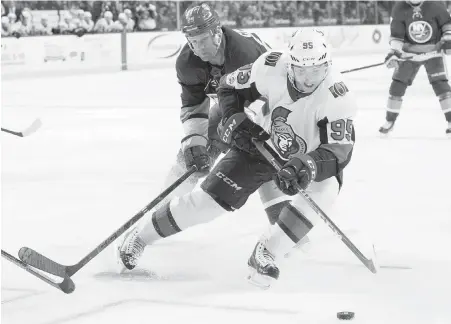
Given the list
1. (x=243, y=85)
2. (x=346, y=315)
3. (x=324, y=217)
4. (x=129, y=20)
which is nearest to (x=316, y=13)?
(x=129, y=20)

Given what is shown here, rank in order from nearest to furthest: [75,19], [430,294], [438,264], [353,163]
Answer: [430,294], [438,264], [353,163], [75,19]

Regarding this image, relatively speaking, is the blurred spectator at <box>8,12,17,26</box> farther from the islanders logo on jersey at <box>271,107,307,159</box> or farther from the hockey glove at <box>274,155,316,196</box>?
→ the hockey glove at <box>274,155,316,196</box>

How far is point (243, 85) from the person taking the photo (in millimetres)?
3295

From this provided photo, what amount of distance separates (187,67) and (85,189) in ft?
4.98

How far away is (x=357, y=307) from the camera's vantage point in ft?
9.52

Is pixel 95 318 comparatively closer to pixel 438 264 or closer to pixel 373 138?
pixel 438 264

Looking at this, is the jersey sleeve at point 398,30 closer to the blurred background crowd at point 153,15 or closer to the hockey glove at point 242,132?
the hockey glove at point 242,132

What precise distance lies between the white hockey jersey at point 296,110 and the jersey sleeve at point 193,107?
292 millimetres

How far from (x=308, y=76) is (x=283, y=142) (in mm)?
321

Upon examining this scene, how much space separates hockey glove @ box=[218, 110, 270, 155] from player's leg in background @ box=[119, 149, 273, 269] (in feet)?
0.20

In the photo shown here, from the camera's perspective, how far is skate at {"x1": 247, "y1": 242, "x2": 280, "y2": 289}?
302cm

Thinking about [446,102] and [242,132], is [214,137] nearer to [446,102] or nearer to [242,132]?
[242,132]

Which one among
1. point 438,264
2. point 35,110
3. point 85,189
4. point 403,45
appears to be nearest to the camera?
point 438,264

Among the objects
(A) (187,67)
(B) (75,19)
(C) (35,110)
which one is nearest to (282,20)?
(B) (75,19)
